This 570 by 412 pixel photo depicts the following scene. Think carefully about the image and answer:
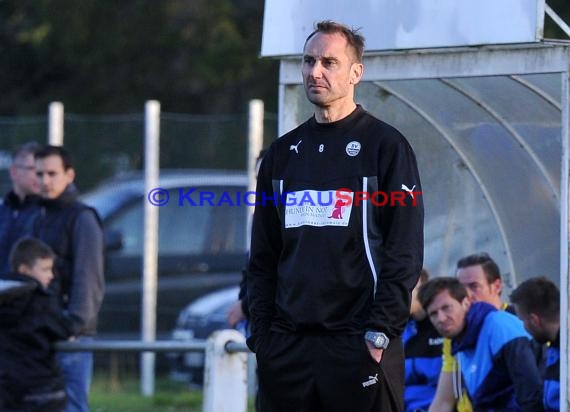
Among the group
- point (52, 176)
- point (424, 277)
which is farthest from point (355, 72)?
point (52, 176)

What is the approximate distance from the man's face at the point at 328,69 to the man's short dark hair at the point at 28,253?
3.09 m

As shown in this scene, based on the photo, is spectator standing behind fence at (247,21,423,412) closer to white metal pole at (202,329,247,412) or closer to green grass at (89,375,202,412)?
white metal pole at (202,329,247,412)

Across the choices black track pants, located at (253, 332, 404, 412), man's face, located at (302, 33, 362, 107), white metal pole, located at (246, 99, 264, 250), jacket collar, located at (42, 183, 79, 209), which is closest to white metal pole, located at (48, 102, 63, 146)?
white metal pole, located at (246, 99, 264, 250)

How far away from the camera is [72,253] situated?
27.6ft

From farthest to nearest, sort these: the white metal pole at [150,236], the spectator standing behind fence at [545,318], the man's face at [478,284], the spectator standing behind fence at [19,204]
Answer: the white metal pole at [150,236] → the spectator standing behind fence at [19,204] → the man's face at [478,284] → the spectator standing behind fence at [545,318]

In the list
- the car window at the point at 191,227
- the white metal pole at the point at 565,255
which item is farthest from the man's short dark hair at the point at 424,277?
the car window at the point at 191,227

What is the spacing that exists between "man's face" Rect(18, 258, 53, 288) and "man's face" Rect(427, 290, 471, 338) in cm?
230

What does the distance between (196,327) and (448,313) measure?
6360 mm

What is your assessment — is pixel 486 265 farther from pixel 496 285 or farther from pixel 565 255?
pixel 565 255

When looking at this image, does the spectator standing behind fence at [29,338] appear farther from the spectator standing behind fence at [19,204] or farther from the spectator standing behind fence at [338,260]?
the spectator standing behind fence at [338,260]

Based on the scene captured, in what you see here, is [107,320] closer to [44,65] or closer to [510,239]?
[510,239]

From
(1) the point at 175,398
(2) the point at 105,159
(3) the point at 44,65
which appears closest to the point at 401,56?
(1) the point at 175,398

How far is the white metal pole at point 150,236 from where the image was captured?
12.3 meters

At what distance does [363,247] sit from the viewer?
5.04m
